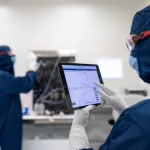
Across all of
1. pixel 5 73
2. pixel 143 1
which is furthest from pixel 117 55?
pixel 5 73

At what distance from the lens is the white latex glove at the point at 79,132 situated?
0.94m

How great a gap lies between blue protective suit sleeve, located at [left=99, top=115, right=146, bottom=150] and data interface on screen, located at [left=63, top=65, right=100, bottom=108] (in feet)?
1.04

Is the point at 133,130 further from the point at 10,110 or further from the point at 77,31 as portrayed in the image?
the point at 77,31

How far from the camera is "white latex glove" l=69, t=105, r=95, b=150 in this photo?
942mm

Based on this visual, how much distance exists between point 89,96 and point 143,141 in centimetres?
43

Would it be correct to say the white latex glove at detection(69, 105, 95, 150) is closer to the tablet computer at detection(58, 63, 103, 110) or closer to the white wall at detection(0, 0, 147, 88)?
the tablet computer at detection(58, 63, 103, 110)

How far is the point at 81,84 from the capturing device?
1080 millimetres

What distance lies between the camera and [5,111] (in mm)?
2332

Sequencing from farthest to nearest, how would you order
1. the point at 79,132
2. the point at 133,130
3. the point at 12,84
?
the point at 12,84, the point at 79,132, the point at 133,130

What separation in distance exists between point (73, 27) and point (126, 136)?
2.86 m

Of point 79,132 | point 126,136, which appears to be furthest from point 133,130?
point 79,132

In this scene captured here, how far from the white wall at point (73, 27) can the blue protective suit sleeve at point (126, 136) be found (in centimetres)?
A: 270

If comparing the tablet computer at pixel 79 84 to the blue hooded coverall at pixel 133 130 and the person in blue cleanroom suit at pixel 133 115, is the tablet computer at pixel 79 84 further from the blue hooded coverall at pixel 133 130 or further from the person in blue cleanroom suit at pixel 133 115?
the blue hooded coverall at pixel 133 130

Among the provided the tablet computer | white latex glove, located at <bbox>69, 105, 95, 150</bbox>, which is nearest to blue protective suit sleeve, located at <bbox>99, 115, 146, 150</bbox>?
white latex glove, located at <bbox>69, 105, 95, 150</bbox>
